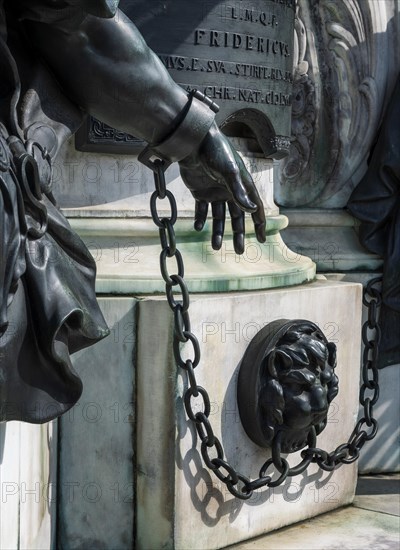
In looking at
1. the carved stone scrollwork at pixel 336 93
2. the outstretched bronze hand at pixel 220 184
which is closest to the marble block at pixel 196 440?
the outstretched bronze hand at pixel 220 184

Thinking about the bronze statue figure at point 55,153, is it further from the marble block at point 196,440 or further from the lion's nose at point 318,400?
the lion's nose at point 318,400

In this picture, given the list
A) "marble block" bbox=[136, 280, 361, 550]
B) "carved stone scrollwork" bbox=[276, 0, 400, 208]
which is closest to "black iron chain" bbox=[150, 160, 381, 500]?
"marble block" bbox=[136, 280, 361, 550]

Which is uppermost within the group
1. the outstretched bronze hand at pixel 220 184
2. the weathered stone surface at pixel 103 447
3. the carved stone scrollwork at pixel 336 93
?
the carved stone scrollwork at pixel 336 93

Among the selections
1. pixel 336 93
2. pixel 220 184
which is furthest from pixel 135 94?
pixel 336 93

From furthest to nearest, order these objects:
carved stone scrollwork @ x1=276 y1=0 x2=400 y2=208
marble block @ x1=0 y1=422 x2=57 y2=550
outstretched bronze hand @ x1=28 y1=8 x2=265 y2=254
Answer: carved stone scrollwork @ x1=276 y1=0 x2=400 y2=208, marble block @ x1=0 y1=422 x2=57 y2=550, outstretched bronze hand @ x1=28 y1=8 x2=265 y2=254

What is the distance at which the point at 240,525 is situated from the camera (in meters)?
3.62

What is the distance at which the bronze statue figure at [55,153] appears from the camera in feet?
7.34

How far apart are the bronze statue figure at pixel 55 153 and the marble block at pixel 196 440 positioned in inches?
28.4

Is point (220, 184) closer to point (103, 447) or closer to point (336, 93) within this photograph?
point (103, 447)

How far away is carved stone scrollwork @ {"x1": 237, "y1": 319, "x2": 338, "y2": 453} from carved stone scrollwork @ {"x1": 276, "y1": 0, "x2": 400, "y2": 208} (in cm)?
118

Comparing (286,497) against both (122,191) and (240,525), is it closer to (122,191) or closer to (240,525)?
(240,525)

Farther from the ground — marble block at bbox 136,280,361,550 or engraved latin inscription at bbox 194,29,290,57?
engraved latin inscription at bbox 194,29,290,57

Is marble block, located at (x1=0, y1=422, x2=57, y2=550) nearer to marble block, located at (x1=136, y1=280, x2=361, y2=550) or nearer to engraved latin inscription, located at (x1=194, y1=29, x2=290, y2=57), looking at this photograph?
marble block, located at (x1=136, y1=280, x2=361, y2=550)

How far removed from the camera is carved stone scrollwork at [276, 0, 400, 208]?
15.1 ft
